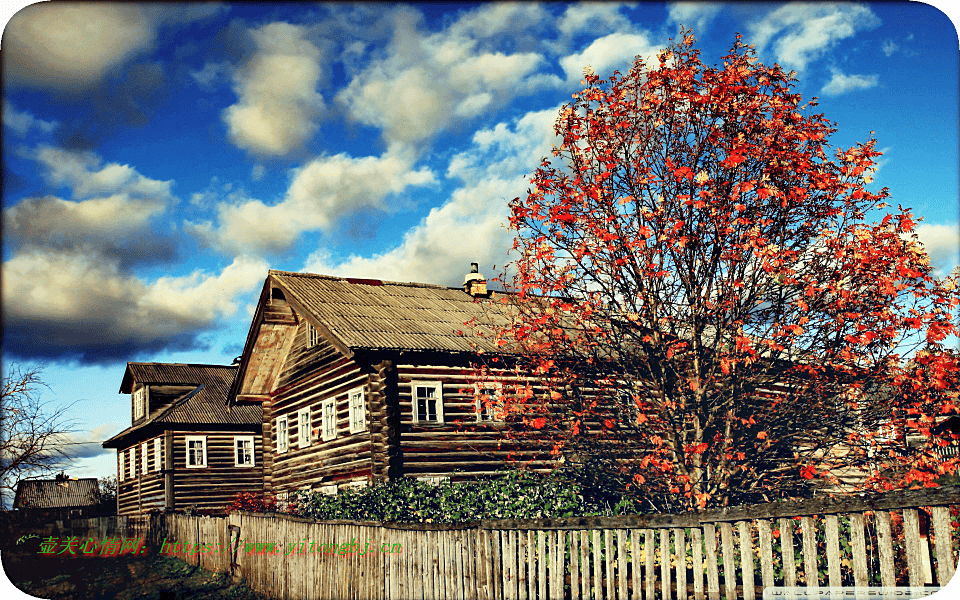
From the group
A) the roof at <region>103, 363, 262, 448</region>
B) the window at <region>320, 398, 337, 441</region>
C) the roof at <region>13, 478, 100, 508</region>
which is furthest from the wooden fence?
the roof at <region>13, 478, 100, 508</region>

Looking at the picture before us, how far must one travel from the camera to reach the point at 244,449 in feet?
121

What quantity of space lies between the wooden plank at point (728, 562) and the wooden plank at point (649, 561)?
0.92m

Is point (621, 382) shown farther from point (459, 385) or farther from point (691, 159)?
point (459, 385)

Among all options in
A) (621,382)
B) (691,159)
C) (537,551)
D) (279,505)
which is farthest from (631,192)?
(279,505)

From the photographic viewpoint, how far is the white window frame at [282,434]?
2608cm

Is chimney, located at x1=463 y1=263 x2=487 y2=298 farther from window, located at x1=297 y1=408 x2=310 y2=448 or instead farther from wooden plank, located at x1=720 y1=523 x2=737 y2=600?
wooden plank, located at x1=720 y1=523 x2=737 y2=600

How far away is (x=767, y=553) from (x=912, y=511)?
1.46 meters

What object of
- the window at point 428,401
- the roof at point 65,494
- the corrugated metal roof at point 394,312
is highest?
the corrugated metal roof at point 394,312

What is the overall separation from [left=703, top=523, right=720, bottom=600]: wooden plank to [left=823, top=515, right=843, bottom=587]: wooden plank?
47.7 inches

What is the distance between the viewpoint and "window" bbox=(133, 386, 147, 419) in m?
40.1

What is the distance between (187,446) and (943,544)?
3420cm

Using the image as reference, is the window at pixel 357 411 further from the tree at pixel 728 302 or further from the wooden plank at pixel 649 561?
the wooden plank at pixel 649 561

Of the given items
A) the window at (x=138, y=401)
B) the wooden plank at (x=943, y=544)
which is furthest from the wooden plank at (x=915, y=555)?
the window at (x=138, y=401)

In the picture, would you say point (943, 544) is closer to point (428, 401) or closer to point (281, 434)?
point (428, 401)
